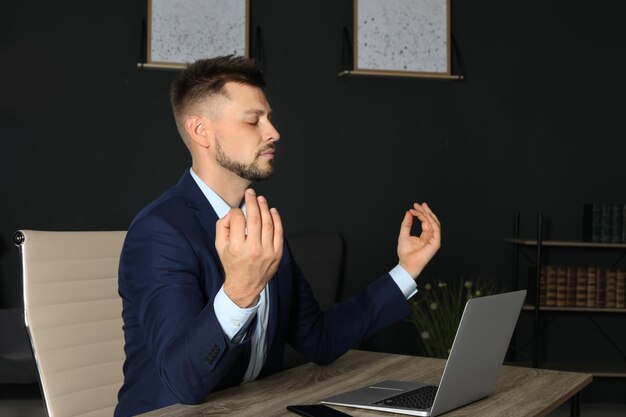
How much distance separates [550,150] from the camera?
5.41m

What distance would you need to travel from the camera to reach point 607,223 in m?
5.09

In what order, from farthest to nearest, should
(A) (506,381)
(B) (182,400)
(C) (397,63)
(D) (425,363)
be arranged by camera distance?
(C) (397,63) → (D) (425,363) → (A) (506,381) → (B) (182,400)

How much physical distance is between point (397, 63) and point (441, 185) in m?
0.80

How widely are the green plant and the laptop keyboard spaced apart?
2654 millimetres

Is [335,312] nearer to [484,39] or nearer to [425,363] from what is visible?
[425,363]

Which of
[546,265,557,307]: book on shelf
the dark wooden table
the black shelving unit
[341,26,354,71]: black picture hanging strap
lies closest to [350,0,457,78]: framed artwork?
[341,26,354,71]: black picture hanging strap

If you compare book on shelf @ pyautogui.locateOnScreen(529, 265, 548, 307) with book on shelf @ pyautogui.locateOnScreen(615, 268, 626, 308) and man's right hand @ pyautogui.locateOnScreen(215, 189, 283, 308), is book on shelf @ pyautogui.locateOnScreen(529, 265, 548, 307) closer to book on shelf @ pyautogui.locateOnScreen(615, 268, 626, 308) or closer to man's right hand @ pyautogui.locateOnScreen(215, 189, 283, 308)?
book on shelf @ pyautogui.locateOnScreen(615, 268, 626, 308)

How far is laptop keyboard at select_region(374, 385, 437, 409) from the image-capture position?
1720mm

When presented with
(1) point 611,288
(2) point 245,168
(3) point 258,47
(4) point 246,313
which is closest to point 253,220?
(4) point 246,313

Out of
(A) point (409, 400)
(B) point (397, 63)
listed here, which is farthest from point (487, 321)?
(B) point (397, 63)

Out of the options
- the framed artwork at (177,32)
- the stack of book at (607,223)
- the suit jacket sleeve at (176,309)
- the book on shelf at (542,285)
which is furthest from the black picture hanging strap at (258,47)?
the suit jacket sleeve at (176,309)

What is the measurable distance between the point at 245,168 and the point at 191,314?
491 millimetres

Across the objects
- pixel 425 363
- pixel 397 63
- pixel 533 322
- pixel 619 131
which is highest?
pixel 397 63

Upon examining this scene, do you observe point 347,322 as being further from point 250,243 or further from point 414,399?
point 250,243
